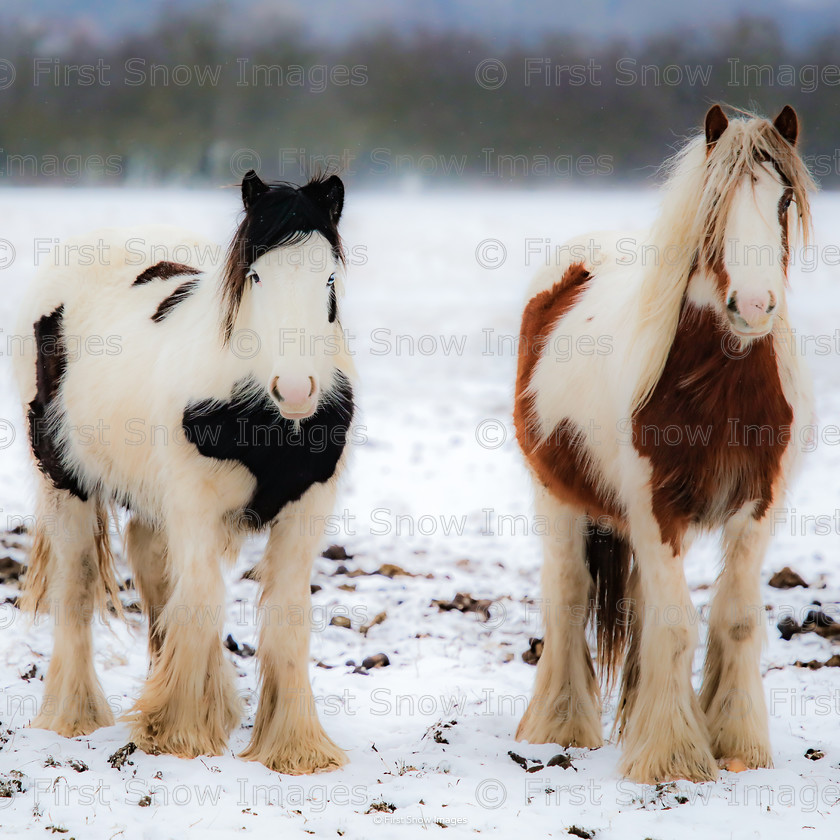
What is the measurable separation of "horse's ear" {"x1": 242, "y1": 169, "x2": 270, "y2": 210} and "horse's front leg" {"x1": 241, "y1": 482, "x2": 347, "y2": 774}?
117 centimetres

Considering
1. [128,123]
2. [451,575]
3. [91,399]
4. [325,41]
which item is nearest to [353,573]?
[451,575]

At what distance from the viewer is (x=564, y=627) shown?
14.4ft

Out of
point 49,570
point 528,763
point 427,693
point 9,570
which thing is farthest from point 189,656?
point 9,570

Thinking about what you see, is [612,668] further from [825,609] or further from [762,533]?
[825,609]

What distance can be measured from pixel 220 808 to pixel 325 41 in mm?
29962

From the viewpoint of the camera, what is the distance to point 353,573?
6.16 meters

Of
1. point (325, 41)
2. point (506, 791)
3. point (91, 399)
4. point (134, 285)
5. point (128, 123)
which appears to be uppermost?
point (325, 41)

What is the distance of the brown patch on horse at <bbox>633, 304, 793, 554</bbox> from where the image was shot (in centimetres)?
355

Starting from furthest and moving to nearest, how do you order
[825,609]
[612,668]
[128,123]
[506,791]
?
1. [128,123]
2. [825,609]
3. [612,668]
4. [506,791]

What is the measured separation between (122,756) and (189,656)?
45 centimetres

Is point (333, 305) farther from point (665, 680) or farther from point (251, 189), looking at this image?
point (665, 680)

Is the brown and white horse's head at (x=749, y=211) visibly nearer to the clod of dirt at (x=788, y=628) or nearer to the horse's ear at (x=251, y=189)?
the horse's ear at (x=251, y=189)

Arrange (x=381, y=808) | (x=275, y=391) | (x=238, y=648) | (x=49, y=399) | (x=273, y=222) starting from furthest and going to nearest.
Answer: (x=238, y=648) → (x=49, y=399) → (x=273, y=222) → (x=381, y=808) → (x=275, y=391)

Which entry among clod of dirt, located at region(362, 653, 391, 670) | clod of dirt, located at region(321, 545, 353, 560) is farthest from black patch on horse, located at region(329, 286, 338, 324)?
clod of dirt, located at region(321, 545, 353, 560)
